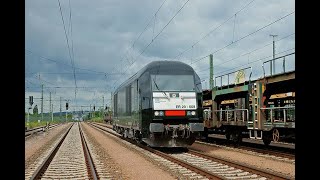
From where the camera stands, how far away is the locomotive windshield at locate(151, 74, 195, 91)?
15.8m

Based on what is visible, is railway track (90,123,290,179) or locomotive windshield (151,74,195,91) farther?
locomotive windshield (151,74,195,91)

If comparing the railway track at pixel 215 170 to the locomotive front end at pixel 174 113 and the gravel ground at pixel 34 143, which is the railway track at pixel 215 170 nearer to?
the locomotive front end at pixel 174 113

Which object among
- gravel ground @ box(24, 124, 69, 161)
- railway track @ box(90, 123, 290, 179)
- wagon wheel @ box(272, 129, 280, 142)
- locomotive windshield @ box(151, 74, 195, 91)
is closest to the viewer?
railway track @ box(90, 123, 290, 179)

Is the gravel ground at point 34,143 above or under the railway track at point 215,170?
under

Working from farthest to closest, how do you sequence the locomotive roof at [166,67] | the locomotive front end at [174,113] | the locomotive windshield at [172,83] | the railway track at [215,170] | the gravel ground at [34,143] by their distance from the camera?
1. the gravel ground at [34,143]
2. the locomotive roof at [166,67]
3. the locomotive windshield at [172,83]
4. the locomotive front end at [174,113]
5. the railway track at [215,170]

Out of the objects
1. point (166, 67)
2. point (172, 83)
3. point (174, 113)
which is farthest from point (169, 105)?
point (166, 67)

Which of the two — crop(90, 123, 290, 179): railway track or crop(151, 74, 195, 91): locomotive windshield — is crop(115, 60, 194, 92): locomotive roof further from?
crop(90, 123, 290, 179): railway track

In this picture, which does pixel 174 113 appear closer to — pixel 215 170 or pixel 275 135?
pixel 275 135

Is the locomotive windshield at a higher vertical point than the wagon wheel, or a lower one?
higher

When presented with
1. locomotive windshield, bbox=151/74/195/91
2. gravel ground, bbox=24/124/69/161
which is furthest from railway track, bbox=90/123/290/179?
gravel ground, bbox=24/124/69/161

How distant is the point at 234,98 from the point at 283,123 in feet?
25.2

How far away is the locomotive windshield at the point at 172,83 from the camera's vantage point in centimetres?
1579

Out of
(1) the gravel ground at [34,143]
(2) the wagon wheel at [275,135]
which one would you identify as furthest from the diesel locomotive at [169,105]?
(1) the gravel ground at [34,143]
